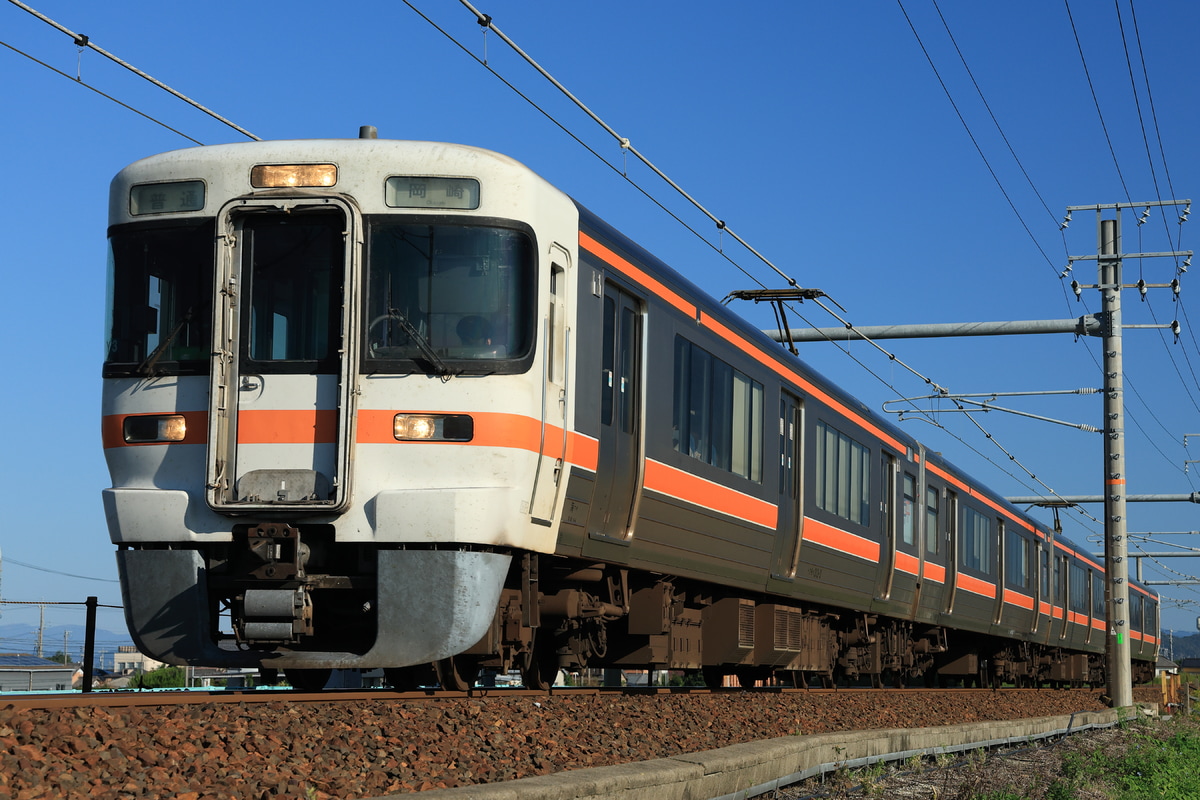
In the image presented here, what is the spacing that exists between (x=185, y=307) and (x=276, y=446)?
1.06 meters

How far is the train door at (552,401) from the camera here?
321 inches

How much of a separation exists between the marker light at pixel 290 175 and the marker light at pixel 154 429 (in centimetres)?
146

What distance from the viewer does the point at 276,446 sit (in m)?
7.80

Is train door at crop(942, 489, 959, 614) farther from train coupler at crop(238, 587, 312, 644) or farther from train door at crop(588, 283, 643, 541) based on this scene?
train coupler at crop(238, 587, 312, 644)

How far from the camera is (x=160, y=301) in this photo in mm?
8188

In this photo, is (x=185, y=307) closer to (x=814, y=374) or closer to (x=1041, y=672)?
(x=814, y=374)

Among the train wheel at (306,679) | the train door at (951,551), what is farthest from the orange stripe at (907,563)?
the train wheel at (306,679)

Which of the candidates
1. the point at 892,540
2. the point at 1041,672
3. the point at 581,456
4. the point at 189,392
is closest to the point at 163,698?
the point at 189,392

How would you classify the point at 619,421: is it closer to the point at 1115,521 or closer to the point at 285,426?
the point at 285,426

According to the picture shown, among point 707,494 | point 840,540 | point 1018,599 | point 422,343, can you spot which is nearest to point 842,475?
point 840,540

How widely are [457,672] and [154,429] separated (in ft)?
7.68

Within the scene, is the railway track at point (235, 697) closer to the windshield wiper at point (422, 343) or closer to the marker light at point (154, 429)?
the marker light at point (154, 429)

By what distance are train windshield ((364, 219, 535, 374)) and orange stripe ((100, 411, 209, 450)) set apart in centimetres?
101

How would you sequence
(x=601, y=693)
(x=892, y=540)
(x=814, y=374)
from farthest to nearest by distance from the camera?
1. (x=892, y=540)
2. (x=814, y=374)
3. (x=601, y=693)
